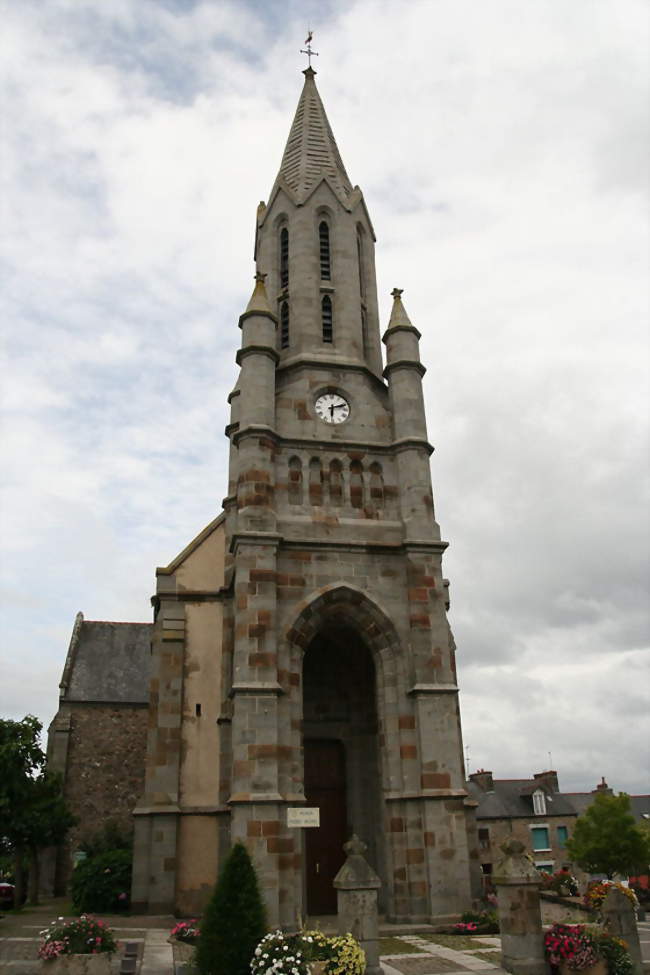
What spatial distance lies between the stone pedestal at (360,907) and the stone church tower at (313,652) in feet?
16.4

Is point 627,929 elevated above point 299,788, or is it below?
below

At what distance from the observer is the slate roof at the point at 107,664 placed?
35781mm

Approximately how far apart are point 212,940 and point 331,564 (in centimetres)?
1077

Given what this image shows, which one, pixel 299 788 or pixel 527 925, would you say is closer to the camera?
pixel 527 925

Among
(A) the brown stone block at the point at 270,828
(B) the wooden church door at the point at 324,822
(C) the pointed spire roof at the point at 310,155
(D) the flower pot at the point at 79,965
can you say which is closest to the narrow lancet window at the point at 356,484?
(B) the wooden church door at the point at 324,822

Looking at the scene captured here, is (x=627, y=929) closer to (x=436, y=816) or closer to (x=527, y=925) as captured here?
(x=527, y=925)

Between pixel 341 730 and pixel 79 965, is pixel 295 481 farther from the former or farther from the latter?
pixel 79 965

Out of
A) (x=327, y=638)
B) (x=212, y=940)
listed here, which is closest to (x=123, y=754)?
(x=327, y=638)

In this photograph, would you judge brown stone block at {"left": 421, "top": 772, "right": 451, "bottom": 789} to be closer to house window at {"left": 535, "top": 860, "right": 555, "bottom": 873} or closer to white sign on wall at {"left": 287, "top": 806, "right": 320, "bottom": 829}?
white sign on wall at {"left": 287, "top": 806, "right": 320, "bottom": 829}

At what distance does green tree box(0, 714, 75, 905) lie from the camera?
20.5 metres

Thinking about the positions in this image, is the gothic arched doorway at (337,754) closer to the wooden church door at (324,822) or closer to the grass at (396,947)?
the wooden church door at (324,822)

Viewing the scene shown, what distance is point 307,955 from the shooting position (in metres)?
10.9

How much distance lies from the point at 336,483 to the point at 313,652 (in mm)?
5093

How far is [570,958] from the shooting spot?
38.4 ft
